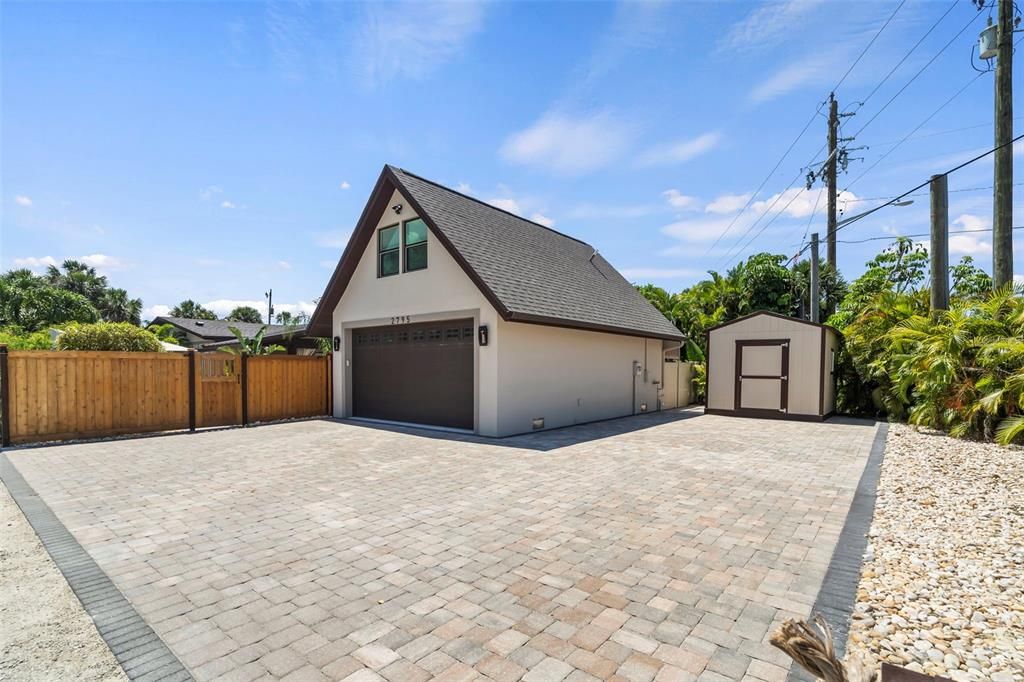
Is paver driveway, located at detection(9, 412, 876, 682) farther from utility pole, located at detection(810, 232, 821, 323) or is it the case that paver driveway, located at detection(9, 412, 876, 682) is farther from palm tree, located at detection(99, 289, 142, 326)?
palm tree, located at detection(99, 289, 142, 326)

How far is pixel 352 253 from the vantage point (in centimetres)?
1354

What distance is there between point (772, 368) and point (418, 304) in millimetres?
10689

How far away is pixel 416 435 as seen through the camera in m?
10.6

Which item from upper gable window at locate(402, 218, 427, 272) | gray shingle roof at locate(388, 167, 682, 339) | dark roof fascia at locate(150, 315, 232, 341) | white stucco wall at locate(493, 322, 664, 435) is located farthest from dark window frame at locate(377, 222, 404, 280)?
dark roof fascia at locate(150, 315, 232, 341)

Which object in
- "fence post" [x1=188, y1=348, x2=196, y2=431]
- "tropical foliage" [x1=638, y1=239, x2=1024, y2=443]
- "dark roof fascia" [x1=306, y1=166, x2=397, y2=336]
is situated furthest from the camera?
"dark roof fascia" [x1=306, y1=166, x2=397, y2=336]

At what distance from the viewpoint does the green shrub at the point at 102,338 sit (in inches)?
417

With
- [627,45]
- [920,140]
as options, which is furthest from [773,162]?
[627,45]

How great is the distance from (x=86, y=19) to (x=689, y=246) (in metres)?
22.4

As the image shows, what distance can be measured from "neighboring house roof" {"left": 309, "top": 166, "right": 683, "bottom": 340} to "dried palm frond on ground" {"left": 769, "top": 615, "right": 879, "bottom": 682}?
8109 millimetres

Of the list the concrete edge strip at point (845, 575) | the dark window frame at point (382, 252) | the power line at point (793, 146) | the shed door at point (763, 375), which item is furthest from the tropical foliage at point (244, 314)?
the concrete edge strip at point (845, 575)

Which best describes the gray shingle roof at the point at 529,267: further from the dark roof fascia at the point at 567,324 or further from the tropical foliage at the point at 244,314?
the tropical foliage at the point at 244,314

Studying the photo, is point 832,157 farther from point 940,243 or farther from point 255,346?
point 255,346

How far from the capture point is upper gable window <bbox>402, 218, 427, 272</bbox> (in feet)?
39.4

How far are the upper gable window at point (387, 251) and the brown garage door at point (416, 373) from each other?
5.17 ft
